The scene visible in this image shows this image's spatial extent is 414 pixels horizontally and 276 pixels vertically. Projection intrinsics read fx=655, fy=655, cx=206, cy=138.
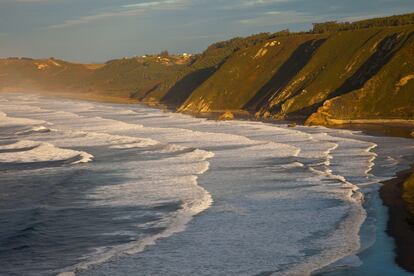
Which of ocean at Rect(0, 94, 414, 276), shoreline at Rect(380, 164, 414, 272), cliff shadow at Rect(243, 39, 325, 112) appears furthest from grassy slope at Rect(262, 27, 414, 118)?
shoreline at Rect(380, 164, 414, 272)

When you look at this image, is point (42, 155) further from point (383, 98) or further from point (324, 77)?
point (324, 77)

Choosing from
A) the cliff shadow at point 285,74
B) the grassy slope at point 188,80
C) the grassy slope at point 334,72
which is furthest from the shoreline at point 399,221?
the grassy slope at point 188,80

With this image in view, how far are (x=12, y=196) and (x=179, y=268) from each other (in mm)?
17661

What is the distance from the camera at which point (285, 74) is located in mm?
131125

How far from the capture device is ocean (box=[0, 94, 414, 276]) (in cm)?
2539

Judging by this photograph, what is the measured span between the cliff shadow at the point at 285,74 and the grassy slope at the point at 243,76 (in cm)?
159

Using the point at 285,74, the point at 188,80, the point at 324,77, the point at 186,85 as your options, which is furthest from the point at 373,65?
the point at 188,80

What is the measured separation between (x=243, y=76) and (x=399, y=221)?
113 m

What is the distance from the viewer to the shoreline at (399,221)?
82.0ft

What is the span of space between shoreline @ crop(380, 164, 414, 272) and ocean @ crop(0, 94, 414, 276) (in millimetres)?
500

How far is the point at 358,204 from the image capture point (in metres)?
35.3

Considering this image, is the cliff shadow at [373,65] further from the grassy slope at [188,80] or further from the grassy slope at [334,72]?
the grassy slope at [188,80]

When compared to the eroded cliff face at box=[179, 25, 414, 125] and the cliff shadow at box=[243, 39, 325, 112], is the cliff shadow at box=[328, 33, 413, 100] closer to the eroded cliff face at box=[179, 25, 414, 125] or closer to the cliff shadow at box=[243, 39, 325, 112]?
the eroded cliff face at box=[179, 25, 414, 125]

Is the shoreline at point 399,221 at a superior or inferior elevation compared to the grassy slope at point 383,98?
inferior
